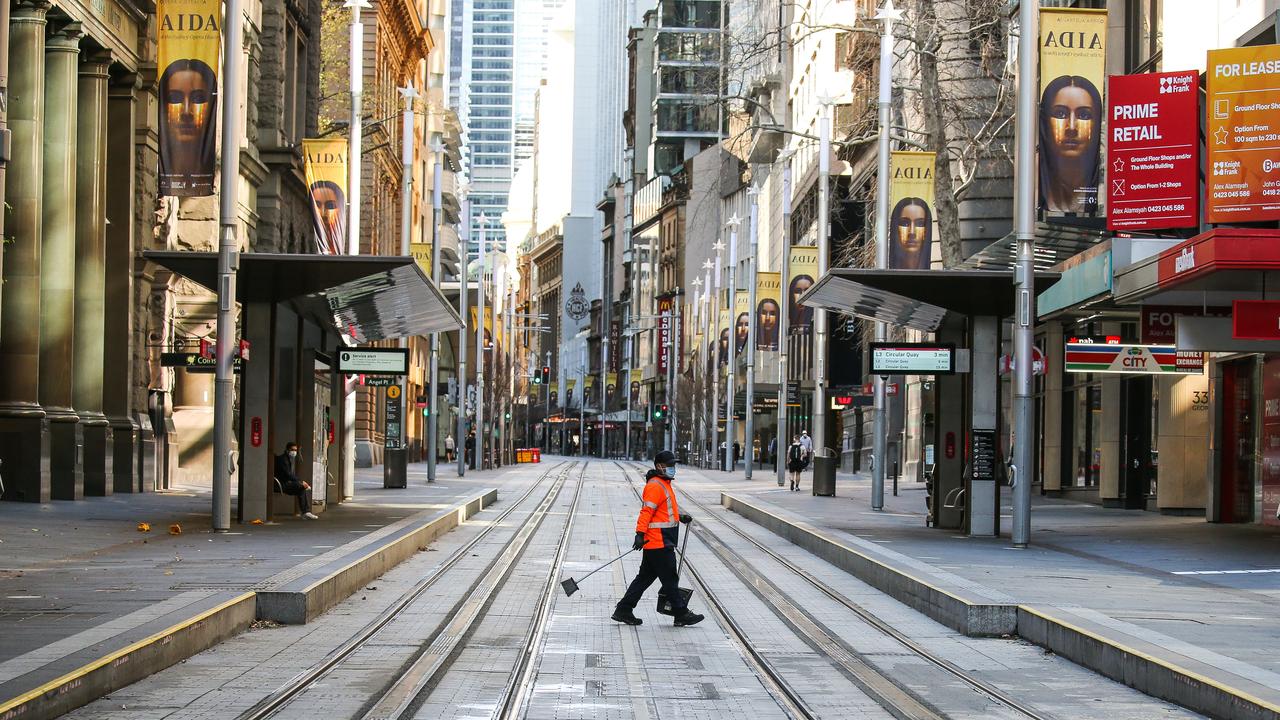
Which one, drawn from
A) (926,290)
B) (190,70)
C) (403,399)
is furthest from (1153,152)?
(403,399)

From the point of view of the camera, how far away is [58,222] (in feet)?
98.6

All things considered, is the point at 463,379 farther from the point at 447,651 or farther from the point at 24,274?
the point at 447,651

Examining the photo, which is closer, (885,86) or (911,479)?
(885,86)

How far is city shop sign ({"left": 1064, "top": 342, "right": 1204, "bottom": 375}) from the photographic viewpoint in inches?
1135

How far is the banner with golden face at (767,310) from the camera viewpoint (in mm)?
56031

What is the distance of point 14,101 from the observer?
2766 cm

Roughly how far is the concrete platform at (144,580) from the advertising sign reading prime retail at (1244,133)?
12.3 meters

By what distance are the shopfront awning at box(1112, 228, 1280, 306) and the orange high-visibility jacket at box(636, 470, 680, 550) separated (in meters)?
8.61

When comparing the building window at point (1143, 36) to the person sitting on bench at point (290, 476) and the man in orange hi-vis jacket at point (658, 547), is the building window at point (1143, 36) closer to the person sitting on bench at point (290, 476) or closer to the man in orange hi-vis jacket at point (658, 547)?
the person sitting on bench at point (290, 476)

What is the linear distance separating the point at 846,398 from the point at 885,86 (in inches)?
1125

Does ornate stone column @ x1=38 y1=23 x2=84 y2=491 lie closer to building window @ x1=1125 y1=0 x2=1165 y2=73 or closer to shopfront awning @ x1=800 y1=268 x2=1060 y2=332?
shopfront awning @ x1=800 y1=268 x2=1060 y2=332

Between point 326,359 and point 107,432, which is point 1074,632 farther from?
point 107,432

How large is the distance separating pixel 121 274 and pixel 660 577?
2077cm

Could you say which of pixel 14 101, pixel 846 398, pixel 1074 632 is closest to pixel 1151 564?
pixel 1074 632
